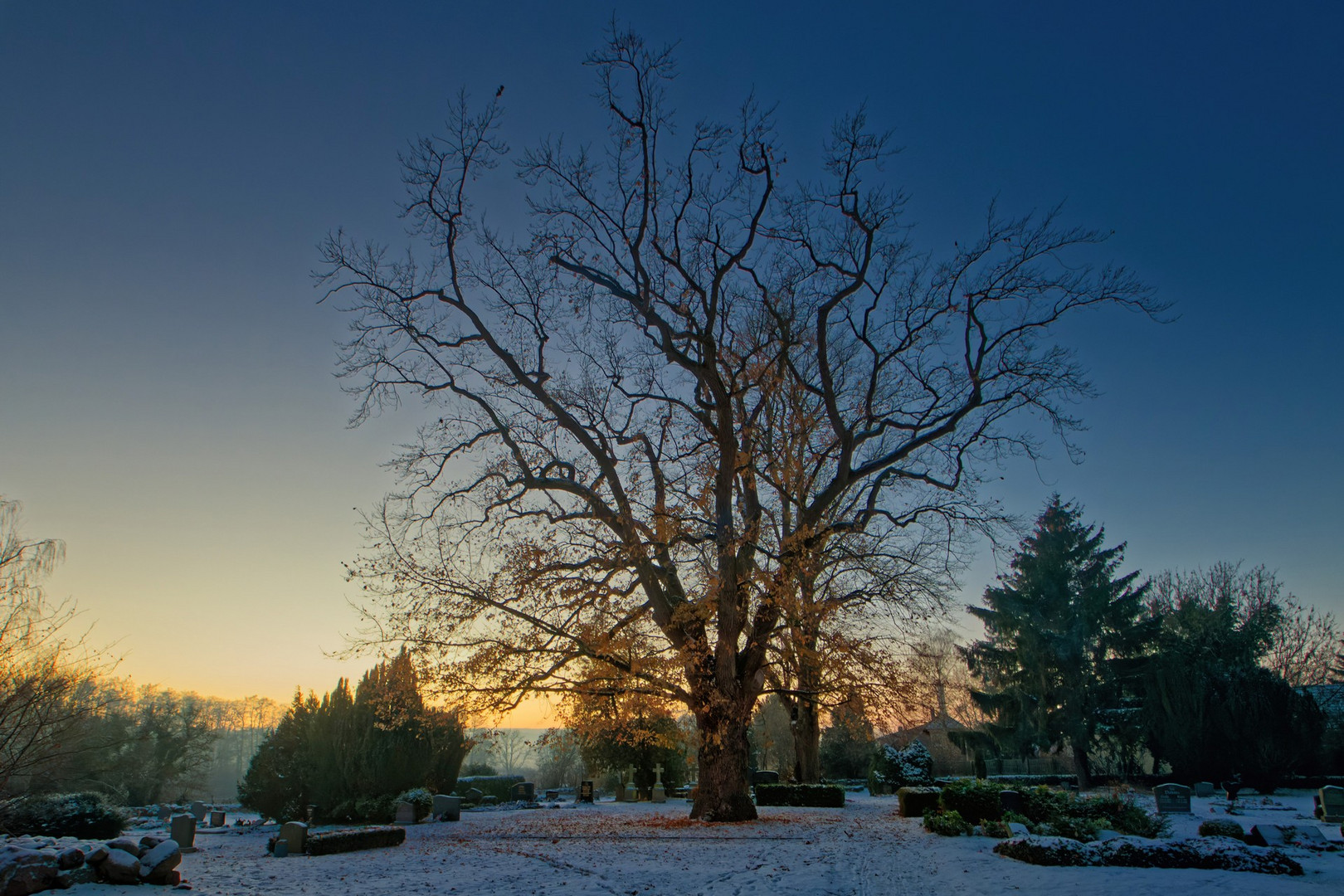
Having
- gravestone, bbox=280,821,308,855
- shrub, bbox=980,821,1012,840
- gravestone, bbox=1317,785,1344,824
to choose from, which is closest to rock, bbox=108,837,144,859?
gravestone, bbox=280,821,308,855

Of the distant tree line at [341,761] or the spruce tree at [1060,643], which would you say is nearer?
the distant tree line at [341,761]

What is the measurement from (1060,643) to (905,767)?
13.1 m

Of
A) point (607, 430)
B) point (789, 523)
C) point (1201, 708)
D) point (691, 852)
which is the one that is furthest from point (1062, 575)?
point (691, 852)

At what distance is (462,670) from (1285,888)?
40.9ft

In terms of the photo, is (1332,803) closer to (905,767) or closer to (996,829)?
(996,829)

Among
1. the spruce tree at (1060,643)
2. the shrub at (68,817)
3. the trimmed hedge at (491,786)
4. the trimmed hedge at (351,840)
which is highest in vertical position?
the spruce tree at (1060,643)

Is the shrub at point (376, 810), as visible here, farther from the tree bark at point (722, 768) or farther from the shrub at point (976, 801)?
the shrub at point (976, 801)

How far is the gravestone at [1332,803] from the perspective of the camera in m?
14.4

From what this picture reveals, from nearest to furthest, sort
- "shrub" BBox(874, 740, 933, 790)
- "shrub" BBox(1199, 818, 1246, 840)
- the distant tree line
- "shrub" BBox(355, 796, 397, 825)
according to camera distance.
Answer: "shrub" BBox(1199, 818, 1246, 840)
"shrub" BBox(355, 796, 397, 825)
the distant tree line
"shrub" BBox(874, 740, 933, 790)

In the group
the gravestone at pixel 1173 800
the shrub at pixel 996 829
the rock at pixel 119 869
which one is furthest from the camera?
the gravestone at pixel 1173 800

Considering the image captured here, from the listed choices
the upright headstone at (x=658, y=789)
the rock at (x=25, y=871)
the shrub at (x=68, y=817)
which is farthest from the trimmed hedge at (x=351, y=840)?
the upright headstone at (x=658, y=789)

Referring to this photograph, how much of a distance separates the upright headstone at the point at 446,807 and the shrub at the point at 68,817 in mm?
7527

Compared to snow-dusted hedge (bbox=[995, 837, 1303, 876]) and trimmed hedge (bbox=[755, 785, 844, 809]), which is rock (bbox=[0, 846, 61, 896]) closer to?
snow-dusted hedge (bbox=[995, 837, 1303, 876])

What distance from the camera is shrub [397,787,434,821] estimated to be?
63.8 ft
